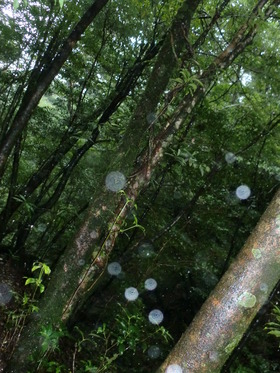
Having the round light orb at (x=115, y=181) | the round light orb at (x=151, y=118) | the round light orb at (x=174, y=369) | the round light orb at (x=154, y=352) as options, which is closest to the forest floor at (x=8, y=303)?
the round light orb at (x=115, y=181)

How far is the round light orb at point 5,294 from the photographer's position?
5.09 m

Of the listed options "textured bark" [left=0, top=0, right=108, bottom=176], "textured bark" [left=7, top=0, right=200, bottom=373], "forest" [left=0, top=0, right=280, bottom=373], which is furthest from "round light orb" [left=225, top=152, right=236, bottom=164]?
"textured bark" [left=0, top=0, right=108, bottom=176]

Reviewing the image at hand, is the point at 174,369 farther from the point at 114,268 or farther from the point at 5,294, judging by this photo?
the point at 114,268

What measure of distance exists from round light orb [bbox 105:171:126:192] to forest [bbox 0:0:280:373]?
0.02m

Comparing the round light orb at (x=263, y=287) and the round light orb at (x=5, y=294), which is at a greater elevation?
the round light orb at (x=263, y=287)

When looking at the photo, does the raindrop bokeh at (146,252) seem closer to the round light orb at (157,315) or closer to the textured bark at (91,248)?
the round light orb at (157,315)

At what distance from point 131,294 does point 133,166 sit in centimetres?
386

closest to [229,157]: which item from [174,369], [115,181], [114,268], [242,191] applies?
[242,191]

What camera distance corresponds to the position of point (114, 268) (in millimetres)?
6492

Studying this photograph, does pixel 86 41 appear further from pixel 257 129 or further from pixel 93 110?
pixel 257 129

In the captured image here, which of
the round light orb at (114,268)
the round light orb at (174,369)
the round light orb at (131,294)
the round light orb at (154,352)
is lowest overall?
the round light orb at (154,352)

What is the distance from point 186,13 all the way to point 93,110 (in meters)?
3.87

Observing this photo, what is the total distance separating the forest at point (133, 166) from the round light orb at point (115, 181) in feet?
0.05

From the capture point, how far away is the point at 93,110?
751 cm
